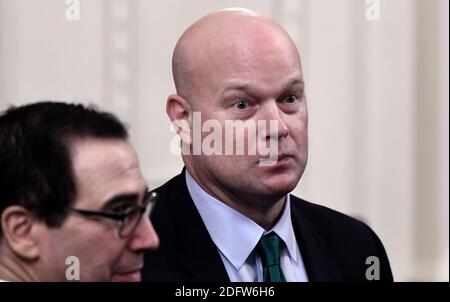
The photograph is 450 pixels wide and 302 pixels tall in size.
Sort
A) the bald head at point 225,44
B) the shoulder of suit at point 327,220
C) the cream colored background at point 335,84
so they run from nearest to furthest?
1. the bald head at point 225,44
2. the shoulder of suit at point 327,220
3. the cream colored background at point 335,84

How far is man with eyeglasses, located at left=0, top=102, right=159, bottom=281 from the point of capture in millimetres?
1061

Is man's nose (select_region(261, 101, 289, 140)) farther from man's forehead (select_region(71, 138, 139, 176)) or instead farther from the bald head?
man's forehead (select_region(71, 138, 139, 176))

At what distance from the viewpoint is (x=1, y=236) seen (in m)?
1.08

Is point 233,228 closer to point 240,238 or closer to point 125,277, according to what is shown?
point 240,238

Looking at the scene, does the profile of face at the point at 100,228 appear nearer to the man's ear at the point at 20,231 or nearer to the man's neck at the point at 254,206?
the man's ear at the point at 20,231

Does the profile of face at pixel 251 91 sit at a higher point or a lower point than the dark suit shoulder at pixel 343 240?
higher

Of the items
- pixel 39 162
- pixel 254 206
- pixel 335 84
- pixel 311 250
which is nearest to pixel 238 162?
pixel 254 206

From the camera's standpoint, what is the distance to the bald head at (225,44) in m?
1.21

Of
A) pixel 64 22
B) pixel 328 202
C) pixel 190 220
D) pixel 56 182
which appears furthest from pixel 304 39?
pixel 56 182

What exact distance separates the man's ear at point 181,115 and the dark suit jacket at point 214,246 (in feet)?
0.24

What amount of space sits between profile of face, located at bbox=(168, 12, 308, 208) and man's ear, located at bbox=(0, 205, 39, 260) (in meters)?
0.31

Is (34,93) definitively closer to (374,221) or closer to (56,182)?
(56,182)

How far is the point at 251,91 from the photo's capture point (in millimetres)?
1211

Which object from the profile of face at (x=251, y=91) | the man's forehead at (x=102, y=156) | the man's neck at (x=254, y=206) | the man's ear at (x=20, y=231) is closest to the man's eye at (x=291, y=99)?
the profile of face at (x=251, y=91)
